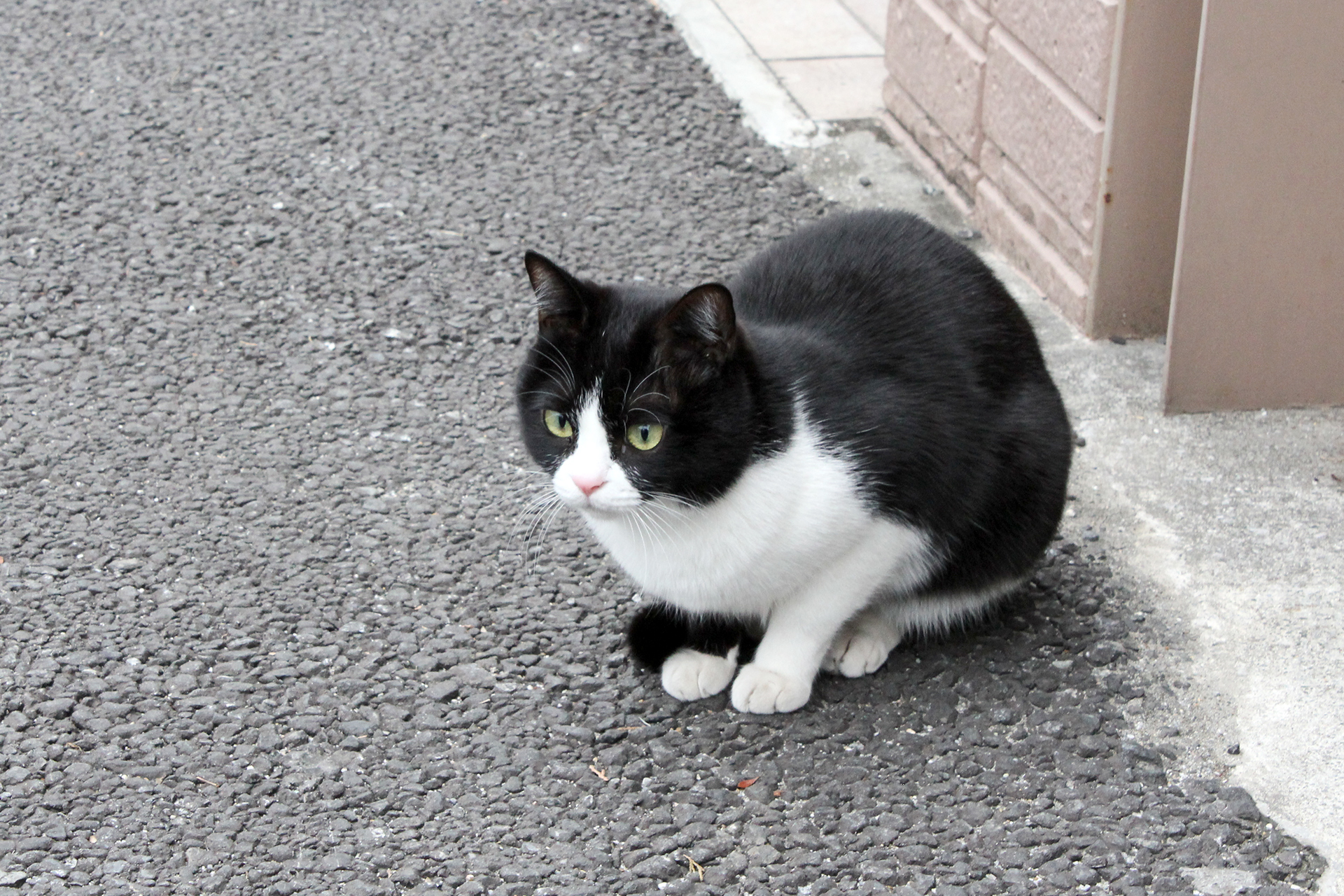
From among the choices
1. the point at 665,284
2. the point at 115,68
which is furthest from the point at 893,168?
the point at 115,68

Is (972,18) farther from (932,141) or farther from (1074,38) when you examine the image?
(1074,38)

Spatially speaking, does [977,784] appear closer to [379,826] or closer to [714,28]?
[379,826]

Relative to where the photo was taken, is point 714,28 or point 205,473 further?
point 714,28

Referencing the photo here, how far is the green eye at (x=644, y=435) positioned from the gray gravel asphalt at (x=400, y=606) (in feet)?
1.85

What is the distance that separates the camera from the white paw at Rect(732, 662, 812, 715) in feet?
7.98

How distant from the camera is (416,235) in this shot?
4133 mm

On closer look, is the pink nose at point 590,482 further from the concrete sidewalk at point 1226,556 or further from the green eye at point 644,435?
the concrete sidewalk at point 1226,556

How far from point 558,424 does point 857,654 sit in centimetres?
73

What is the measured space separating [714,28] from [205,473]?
294cm

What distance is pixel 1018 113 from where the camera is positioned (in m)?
3.76

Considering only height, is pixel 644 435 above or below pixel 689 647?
above

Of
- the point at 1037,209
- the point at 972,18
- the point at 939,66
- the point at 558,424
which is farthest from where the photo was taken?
the point at 939,66

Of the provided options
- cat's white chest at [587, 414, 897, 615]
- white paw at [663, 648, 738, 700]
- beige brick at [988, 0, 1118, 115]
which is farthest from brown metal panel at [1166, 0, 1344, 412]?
white paw at [663, 648, 738, 700]

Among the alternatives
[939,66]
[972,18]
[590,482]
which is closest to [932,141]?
[939,66]
